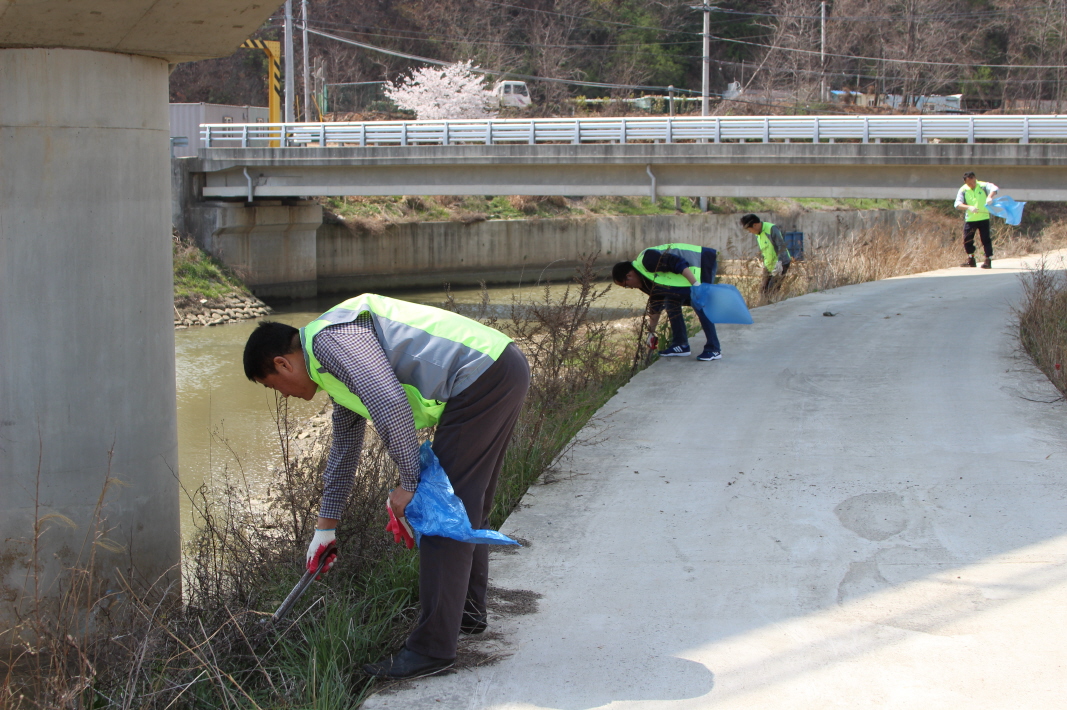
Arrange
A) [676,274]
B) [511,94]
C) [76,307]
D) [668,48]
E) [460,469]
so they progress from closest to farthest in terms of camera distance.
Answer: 1. [460,469]
2. [76,307]
3. [676,274]
4. [511,94]
5. [668,48]

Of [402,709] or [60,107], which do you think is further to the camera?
[60,107]

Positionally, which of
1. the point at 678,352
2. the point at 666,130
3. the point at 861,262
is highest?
the point at 666,130

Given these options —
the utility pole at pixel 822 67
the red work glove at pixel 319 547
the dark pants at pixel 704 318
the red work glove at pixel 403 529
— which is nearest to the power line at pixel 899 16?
the utility pole at pixel 822 67

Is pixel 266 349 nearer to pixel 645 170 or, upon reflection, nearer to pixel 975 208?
pixel 975 208

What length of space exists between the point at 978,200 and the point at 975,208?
0.14 meters

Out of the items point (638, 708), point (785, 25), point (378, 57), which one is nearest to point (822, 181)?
point (638, 708)

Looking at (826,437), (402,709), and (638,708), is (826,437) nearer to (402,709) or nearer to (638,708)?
(638,708)

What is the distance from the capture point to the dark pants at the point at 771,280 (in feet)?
44.9

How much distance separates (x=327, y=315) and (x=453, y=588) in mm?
970

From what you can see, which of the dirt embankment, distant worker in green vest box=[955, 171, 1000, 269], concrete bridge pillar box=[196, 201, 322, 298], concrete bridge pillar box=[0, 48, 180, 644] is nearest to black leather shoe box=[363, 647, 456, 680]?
concrete bridge pillar box=[0, 48, 180, 644]

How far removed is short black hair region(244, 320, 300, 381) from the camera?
309cm

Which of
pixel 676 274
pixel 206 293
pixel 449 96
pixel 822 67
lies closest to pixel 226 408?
pixel 676 274

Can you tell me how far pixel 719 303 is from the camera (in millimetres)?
8633

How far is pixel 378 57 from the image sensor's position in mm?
47406
